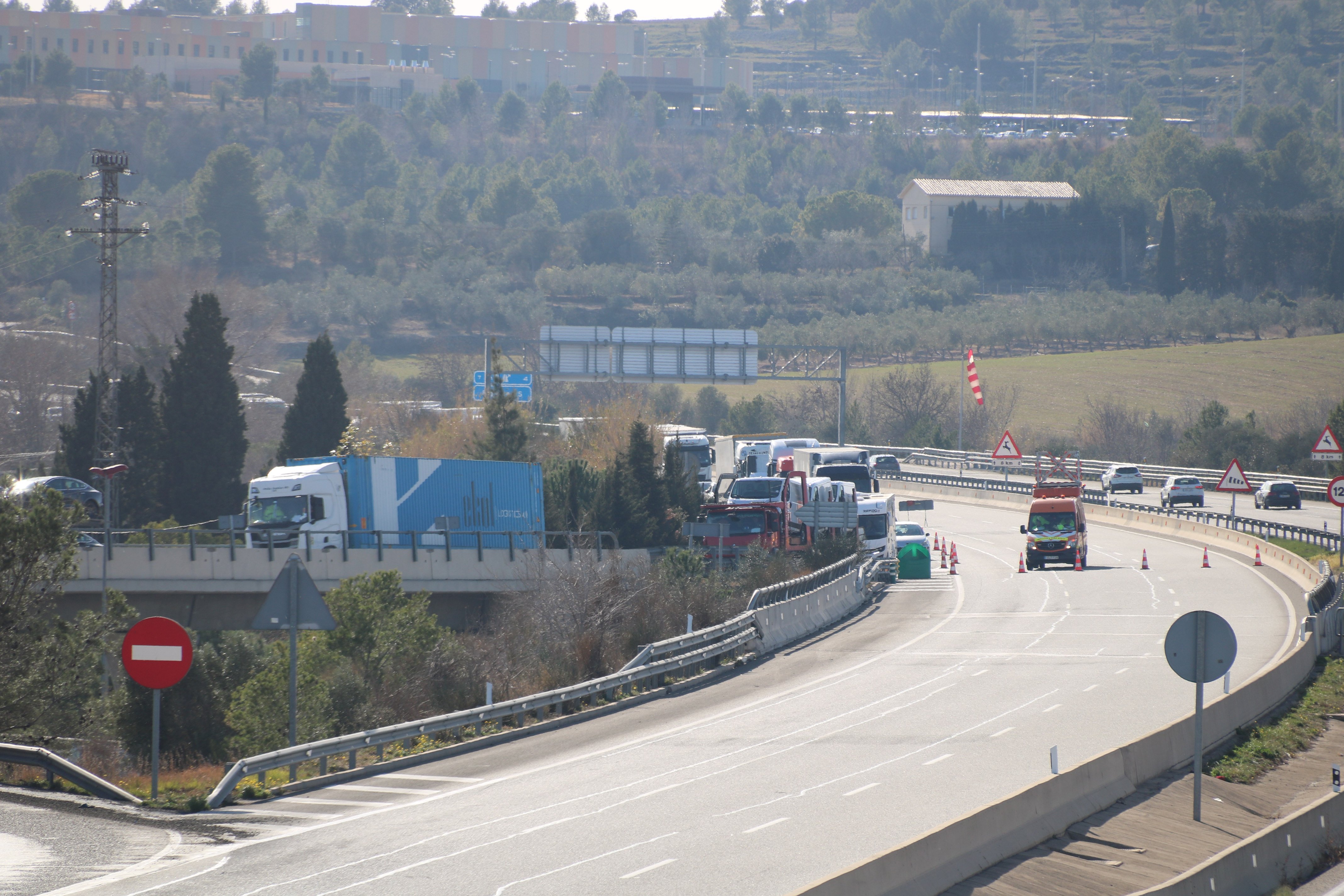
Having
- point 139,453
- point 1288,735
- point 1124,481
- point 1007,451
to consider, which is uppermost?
point 1007,451

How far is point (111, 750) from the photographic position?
21125 mm

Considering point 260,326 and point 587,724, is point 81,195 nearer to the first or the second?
point 260,326

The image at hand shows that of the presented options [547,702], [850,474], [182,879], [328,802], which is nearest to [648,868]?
[182,879]

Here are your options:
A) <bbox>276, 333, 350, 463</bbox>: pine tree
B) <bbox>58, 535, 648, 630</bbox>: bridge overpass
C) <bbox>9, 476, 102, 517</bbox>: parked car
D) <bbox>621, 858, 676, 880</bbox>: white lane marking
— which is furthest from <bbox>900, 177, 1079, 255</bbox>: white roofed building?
<bbox>621, 858, 676, 880</bbox>: white lane marking

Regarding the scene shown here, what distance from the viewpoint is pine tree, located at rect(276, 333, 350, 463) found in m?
57.7

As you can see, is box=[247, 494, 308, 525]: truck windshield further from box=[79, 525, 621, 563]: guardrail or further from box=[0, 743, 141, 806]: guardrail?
box=[0, 743, 141, 806]: guardrail

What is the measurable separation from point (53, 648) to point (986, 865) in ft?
37.9

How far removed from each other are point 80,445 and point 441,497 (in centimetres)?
1992

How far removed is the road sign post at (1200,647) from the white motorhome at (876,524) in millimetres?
29859

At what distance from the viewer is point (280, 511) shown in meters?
39.0

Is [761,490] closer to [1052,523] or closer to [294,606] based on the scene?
[1052,523]

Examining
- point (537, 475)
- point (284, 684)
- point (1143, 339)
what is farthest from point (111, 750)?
point (1143, 339)

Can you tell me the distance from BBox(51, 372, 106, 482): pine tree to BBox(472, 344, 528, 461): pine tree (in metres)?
14.0

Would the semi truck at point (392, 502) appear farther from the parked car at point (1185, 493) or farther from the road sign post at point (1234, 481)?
the parked car at point (1185, 493)
